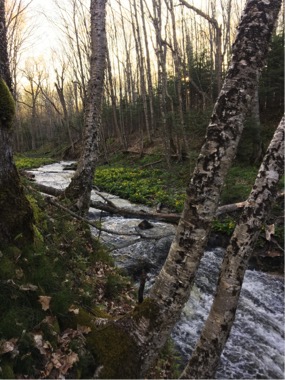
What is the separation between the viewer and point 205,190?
2.37m

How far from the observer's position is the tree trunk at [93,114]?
571cm

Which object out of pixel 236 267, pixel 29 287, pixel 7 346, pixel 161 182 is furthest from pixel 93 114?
pixel 161 182

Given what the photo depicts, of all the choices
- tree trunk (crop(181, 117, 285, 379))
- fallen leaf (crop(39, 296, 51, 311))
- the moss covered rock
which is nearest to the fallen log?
tree trunk (crop(181, 117, 285, 379))

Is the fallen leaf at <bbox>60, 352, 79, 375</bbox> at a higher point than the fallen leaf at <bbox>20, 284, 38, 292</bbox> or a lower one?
lower

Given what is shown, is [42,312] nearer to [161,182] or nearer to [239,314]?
[239,314]

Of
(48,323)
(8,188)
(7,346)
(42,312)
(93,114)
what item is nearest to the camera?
(7,346)

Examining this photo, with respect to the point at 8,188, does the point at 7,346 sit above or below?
below

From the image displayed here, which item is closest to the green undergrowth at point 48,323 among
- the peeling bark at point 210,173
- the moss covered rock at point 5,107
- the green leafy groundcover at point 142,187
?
the peeling bark at point 210,173

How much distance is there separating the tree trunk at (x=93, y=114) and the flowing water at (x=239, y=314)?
63cm

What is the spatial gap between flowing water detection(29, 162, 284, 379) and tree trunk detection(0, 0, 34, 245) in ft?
4.40

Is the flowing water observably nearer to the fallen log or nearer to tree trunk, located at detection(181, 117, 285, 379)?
the fallen log

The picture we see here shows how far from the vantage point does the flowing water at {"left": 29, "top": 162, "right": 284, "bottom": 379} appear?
4707 millimetres

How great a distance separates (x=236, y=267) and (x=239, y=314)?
3935mm

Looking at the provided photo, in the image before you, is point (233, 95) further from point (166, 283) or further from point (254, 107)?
point (254, 107)
